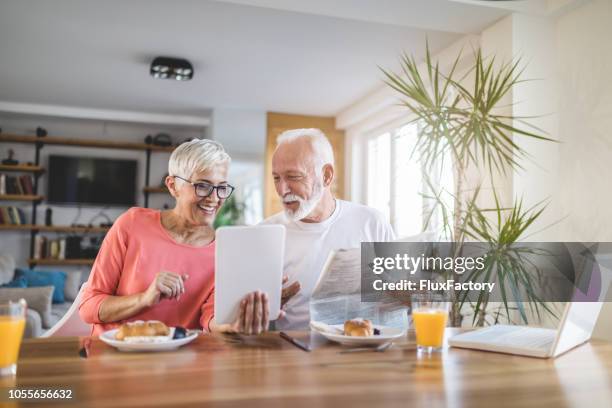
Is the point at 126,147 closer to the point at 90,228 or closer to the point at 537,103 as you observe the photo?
the point at 90,228

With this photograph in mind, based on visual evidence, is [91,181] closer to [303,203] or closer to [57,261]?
[57,261]

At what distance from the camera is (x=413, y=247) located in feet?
5.55

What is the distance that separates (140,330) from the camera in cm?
121

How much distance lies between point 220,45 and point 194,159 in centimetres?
271

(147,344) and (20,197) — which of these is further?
(20,197)

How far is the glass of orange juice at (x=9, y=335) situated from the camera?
0.95 metres

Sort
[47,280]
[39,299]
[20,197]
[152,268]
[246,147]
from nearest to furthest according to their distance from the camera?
[152,268]
[39,299]
[47,280]
[20,197]
[246,147]

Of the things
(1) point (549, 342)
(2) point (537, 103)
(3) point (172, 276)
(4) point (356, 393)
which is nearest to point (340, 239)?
(3) point (172, 276)

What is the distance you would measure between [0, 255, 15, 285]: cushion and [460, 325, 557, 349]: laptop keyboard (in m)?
4.89

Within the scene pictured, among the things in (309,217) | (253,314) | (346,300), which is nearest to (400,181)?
(309,217)

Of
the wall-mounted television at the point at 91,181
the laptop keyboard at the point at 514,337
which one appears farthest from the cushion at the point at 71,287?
the laptop keyboard at the point at 514,337

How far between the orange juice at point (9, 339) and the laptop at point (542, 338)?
0.98 m

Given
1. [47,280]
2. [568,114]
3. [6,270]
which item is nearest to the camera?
[568,114]

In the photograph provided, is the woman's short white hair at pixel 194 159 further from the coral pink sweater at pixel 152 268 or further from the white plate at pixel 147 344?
the white plate at pixel 147 344
